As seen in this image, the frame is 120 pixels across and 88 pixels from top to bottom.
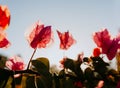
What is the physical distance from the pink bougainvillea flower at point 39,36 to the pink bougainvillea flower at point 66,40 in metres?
0.13

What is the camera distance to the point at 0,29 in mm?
1001

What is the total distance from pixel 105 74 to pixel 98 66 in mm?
47

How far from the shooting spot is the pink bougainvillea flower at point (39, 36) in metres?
1.13

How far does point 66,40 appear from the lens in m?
1.32

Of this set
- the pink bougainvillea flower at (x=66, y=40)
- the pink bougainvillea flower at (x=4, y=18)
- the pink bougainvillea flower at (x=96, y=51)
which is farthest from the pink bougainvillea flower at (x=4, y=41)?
the pink bougainvillea flower at (x=96, y=51)

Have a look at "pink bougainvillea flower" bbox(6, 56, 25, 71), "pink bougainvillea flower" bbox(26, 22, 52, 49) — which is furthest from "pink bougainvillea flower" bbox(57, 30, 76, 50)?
"pink bougainvillea flower" bbox(6, 56, 25, 71)

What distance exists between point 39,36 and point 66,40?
0.71 ft

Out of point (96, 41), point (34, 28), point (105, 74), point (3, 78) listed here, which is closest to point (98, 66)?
point (105, 74)

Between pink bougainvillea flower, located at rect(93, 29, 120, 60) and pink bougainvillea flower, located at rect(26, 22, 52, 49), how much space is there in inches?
10.4

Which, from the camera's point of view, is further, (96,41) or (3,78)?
(96,41)

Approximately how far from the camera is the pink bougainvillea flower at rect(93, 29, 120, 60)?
1259 millimetres

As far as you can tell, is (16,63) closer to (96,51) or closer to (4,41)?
(4,41)

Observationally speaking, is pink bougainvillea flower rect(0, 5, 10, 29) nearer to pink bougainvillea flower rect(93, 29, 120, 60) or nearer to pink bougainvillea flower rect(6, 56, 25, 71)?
pink bougainvillea flower rect(6, 56, 25, 71)

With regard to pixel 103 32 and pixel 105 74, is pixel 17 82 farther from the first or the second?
pixel 103 32
